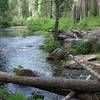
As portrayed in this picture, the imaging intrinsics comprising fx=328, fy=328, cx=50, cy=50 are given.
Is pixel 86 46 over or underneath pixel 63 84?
underneath

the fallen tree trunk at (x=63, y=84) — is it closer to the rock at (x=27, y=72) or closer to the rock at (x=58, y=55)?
the rock at (x=27, y=72)

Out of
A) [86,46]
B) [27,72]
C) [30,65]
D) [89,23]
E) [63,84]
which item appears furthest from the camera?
[89,23]

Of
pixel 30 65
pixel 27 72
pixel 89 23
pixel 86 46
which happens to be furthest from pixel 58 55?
pixel 89 23

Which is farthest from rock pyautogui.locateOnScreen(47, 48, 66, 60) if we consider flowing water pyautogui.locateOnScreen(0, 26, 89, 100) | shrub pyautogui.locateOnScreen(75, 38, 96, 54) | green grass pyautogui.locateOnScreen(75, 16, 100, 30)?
green grass pyautogui.locateOnScreen(75, 16, 100, 30)

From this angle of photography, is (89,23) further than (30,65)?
Yes

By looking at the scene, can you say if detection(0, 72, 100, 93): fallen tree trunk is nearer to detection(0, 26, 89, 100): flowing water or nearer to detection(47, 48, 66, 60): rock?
detection(0, 26, 89, 100): flowing water

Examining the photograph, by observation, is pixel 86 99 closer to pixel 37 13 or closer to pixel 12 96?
pixel 12 96

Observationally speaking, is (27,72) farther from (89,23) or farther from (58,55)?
(89,23)

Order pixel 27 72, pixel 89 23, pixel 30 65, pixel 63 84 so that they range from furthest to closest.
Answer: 1. pixel 89 23
2. pixel 30 65
3. pixel 27 72
4. pixel 63 84

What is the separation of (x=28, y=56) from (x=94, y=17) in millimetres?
19064

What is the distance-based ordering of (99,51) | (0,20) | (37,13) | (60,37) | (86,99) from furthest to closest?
(37,13) < (0,20) < (60,37) < (99,51) < (86,99)

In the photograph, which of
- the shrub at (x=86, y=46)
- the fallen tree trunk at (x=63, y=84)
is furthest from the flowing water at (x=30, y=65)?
the shrub at (x=86, y=46)

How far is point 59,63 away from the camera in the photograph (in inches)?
621

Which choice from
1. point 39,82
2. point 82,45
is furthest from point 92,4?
point 39,82
